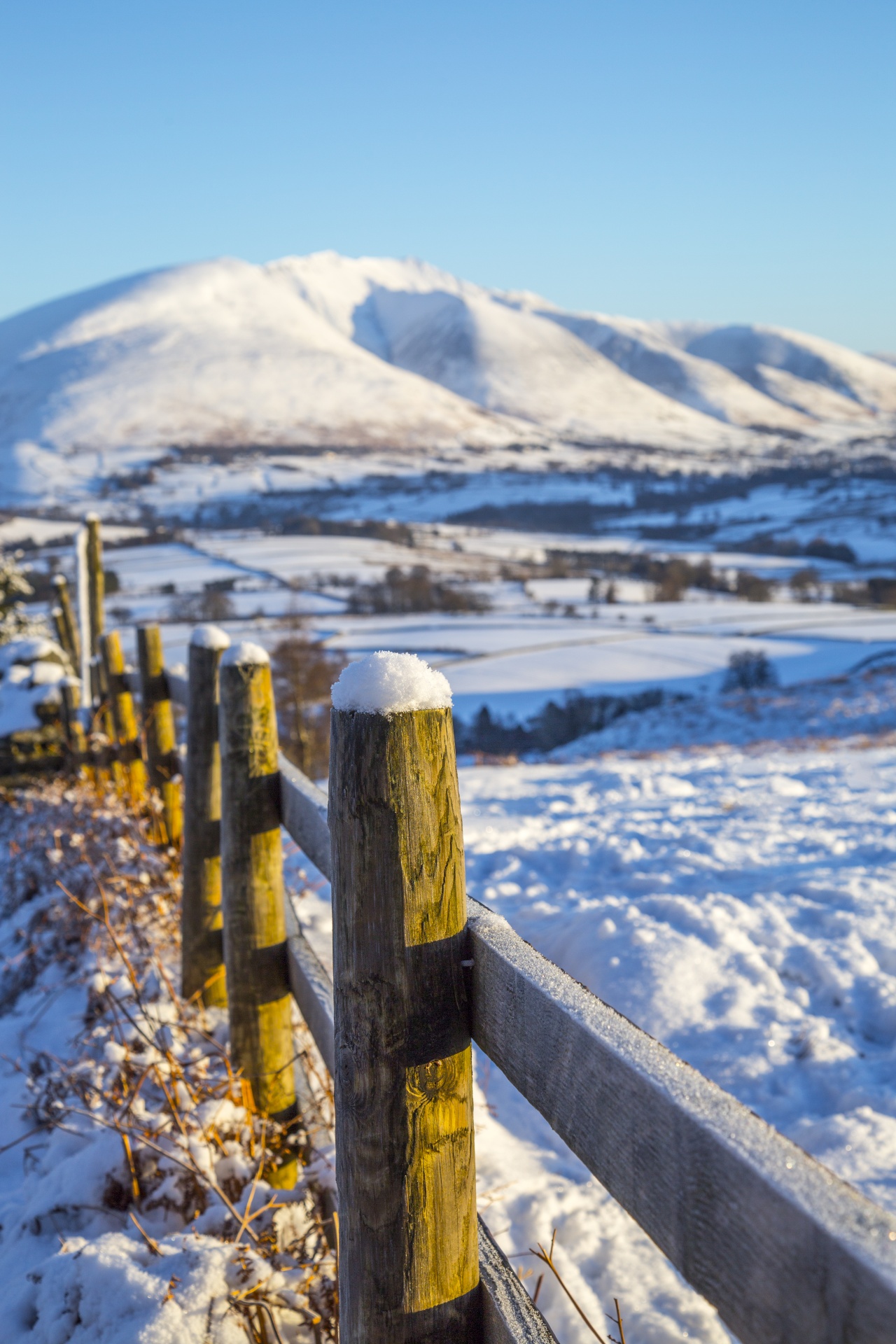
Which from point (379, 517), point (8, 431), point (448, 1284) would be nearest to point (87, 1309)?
point (448, 1284)

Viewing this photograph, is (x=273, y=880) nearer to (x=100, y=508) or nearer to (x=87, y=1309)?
(x=87, y=1309)

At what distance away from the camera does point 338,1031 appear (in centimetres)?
128

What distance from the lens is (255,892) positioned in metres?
2.52

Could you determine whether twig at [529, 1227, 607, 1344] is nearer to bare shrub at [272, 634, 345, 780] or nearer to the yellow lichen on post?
the yellow lichen on post

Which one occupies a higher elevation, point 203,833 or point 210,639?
point 210,639

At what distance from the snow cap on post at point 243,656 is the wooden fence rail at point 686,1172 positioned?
4.58 ft

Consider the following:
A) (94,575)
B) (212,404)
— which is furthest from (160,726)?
(212,404)

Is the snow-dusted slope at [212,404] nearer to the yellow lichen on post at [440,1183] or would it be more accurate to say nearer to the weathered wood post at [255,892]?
the weathered wood post at [255,892]

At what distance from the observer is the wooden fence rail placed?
65cm

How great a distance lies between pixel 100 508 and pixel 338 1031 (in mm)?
99178

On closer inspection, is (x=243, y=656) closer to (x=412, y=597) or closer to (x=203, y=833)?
(x=203, y=833)

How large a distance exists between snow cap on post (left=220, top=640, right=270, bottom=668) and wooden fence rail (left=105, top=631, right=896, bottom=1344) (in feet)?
4.58

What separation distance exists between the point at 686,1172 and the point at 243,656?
1.92m

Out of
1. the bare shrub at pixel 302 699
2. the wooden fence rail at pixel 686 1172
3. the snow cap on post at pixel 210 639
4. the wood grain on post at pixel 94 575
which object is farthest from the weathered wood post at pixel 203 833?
the bare shrub at pixel 302 699
